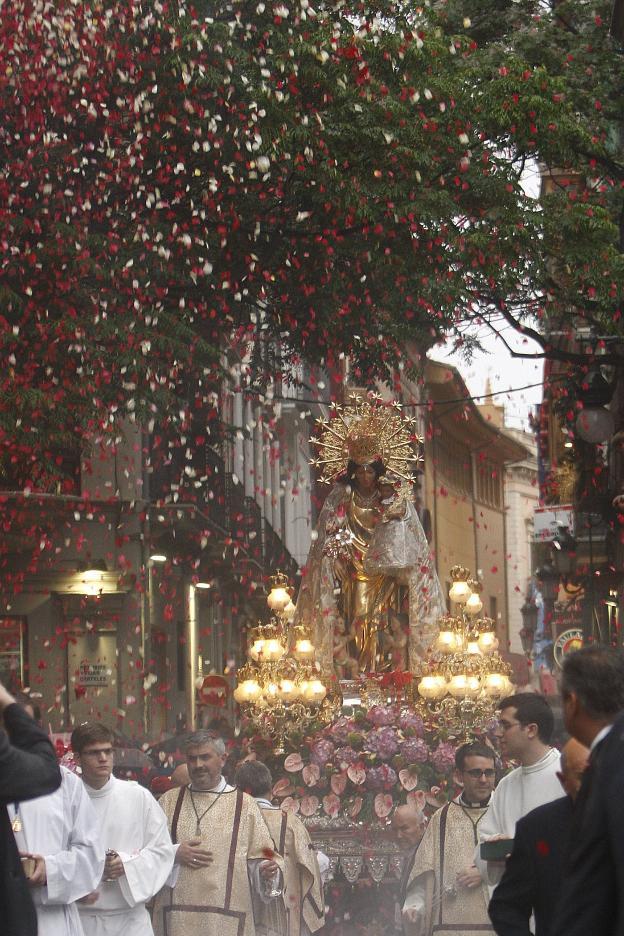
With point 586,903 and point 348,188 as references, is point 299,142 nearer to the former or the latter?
point 348,188

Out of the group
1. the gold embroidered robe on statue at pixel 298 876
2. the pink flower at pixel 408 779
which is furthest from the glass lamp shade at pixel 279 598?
the gold embroidered robe on statue at pixel 298 876

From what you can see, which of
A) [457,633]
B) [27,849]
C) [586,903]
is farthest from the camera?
[457,633]

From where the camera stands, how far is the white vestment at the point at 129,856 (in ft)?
23.1

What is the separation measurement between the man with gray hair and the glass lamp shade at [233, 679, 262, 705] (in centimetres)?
398

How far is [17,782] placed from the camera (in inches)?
160

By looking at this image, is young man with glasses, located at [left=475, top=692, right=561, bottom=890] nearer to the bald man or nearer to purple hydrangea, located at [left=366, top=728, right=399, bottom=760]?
the bald man

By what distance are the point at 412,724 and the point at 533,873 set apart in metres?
6.73

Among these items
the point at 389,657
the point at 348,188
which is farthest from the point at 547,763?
the point at 348,188

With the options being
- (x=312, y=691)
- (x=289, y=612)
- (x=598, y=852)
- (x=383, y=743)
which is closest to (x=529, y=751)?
(x=598, y=852)

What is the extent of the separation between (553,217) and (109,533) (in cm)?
876

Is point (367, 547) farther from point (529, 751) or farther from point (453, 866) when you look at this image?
point (529, 751)

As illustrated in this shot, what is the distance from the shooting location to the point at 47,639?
2106 centimetres

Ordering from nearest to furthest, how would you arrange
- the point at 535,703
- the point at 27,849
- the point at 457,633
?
1. the point at 27,849
2. the point at 535,703
3. the point at 457,633

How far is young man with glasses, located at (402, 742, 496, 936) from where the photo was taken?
787cm
